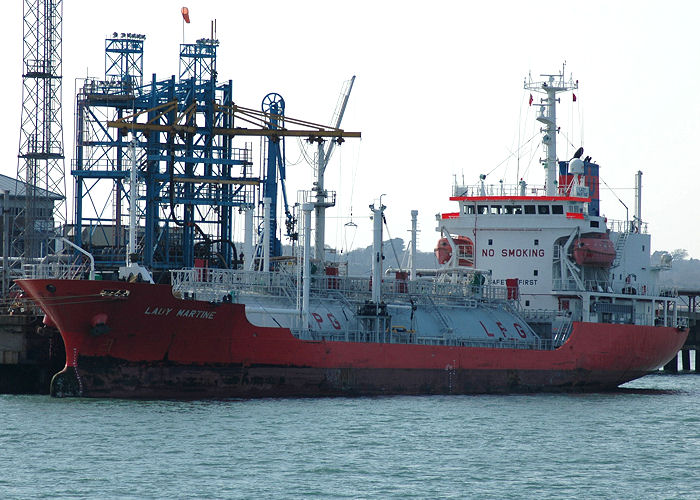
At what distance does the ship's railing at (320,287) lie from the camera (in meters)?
40.4

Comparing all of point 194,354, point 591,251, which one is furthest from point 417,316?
point 194,354

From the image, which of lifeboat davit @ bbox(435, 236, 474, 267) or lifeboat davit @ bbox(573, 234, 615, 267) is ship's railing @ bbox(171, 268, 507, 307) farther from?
lifeboat davit @ bbox(573, 234, 615, 267)

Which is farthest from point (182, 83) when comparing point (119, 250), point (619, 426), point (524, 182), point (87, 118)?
point (619, 426)

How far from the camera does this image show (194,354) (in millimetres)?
37031

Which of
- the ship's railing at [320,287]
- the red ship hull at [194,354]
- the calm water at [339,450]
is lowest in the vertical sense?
the calm water at [339,450]

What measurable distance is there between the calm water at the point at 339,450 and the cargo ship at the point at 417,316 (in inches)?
46.5

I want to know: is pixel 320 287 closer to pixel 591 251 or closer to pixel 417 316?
pixel 417 316

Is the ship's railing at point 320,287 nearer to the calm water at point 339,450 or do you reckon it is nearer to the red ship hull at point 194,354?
the red ship hull at point 194,354

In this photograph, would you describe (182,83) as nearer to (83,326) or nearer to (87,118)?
(87,118)

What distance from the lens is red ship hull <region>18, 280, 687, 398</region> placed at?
36000mm

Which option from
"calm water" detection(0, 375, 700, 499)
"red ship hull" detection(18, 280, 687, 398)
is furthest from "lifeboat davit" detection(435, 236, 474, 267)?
"calm water" detection(0, 375, 700, 499)

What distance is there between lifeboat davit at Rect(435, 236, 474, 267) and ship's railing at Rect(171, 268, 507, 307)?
2687 millimetres

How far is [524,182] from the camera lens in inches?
2012

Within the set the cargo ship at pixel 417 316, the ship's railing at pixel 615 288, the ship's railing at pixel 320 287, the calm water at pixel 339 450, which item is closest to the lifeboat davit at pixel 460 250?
the cargo ship at pixel 417 316
